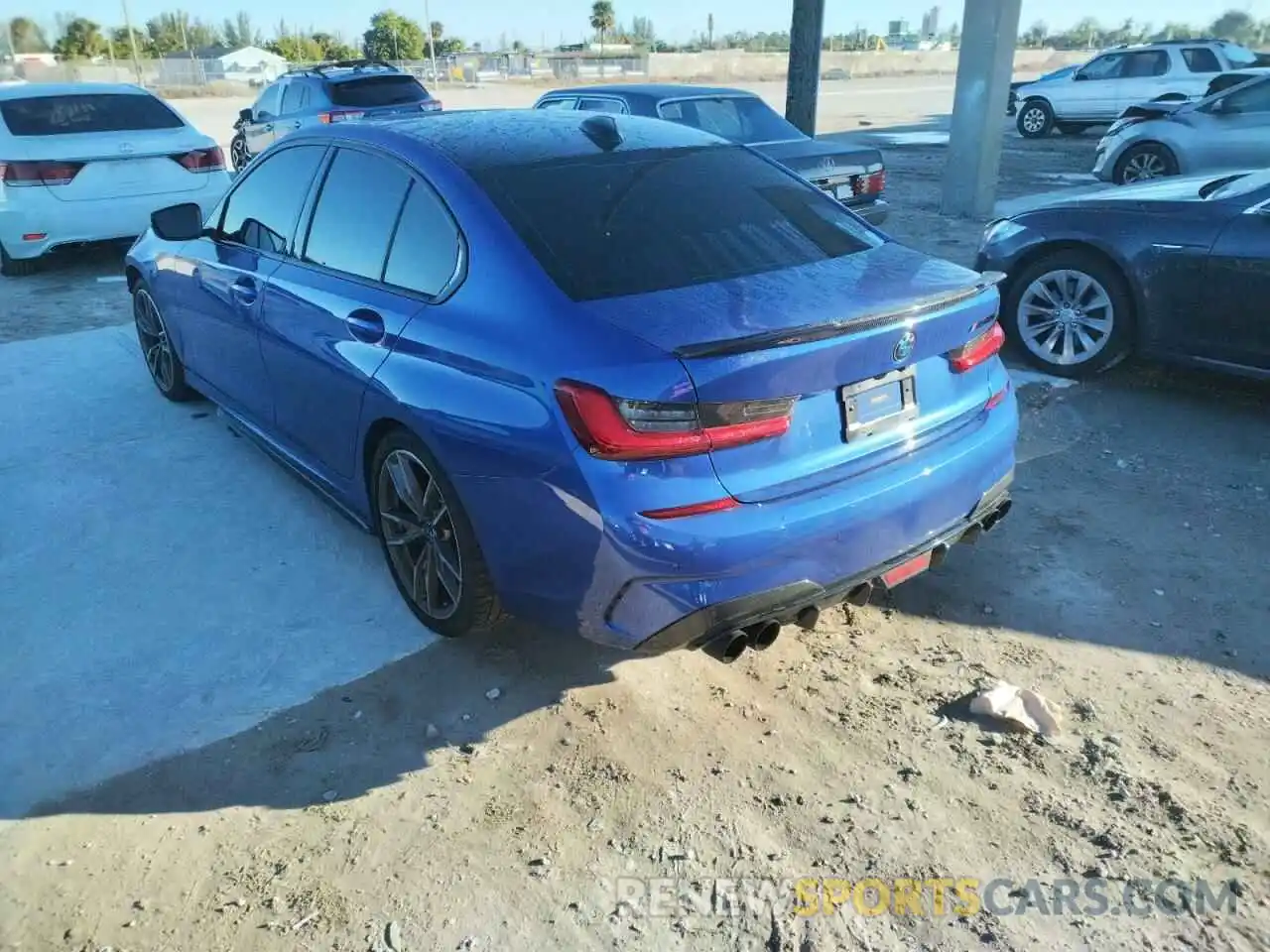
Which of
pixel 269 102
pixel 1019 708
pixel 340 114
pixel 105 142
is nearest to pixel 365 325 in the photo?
Answer: pixel 1019 708

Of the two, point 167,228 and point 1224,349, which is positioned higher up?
point 167,228

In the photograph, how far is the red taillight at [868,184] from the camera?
344 inches

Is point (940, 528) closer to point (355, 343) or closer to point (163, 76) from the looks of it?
point (355, 343)

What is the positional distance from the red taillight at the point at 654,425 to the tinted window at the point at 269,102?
1413cm

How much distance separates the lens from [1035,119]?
69.2 ft

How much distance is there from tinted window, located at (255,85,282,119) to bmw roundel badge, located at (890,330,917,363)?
46.5 feet

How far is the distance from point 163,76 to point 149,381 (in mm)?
63249

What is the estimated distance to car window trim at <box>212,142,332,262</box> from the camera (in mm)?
3879

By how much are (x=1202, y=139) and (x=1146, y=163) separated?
2.18 ft

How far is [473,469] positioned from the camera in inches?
113

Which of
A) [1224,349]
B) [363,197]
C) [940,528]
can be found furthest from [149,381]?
[1224,349]

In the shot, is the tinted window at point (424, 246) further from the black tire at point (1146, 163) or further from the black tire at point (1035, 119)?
the black tire at point (1035, 119)

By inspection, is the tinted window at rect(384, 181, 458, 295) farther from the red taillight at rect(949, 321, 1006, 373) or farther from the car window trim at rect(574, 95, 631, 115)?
the car window trim at rect(574, 95, 631, 115)

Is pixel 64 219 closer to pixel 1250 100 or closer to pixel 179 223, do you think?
pixel 179 223
